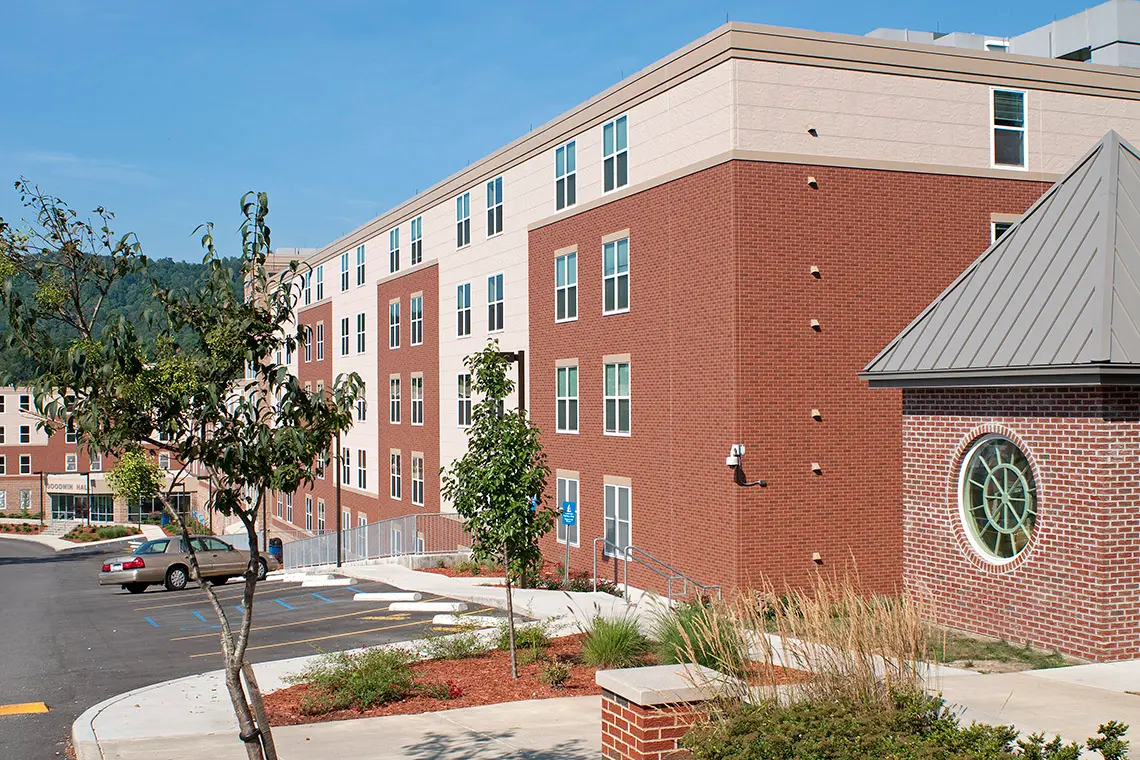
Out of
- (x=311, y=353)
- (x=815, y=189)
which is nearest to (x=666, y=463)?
(x=815, y=189)

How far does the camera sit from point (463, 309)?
39188mm

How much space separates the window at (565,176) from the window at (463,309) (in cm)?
855

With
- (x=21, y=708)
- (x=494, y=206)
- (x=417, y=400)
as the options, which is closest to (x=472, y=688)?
(x=21, y=708)

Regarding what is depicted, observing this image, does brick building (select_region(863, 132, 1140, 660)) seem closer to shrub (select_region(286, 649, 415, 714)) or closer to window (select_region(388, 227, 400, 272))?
shrub (select_region(286, 649, 415, 714))

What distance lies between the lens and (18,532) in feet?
306

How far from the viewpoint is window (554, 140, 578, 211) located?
29984 millimetres

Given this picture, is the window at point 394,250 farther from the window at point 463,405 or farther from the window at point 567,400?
the window at point 567,400

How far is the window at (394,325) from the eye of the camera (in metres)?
47.0

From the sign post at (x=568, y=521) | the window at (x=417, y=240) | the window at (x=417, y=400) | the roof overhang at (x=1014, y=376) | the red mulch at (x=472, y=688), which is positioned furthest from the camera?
the window at (x=417, y=240)

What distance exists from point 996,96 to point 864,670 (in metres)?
19.4

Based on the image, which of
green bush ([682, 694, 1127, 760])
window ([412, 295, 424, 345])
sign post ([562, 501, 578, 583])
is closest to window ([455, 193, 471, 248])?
window ([412, 295, 424, 345])

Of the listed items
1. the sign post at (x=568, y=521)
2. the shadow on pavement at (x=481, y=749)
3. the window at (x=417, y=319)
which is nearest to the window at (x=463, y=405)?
the window at (x=417, y=319)

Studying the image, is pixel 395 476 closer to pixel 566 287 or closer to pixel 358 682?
pixel 566 287

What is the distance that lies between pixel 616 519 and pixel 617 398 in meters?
3.12
